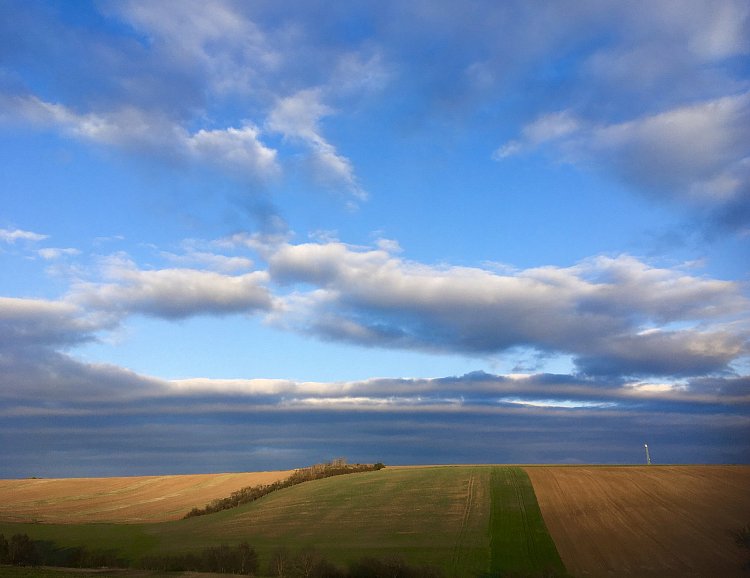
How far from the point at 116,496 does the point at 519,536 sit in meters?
56.7

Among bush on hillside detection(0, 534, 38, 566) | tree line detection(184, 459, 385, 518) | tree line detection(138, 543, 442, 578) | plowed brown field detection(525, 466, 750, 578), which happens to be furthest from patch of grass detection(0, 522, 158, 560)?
plowed brown field detection(525, 466, 750, 578)

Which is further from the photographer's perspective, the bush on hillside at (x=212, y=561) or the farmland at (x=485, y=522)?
the bush on hillside at (x=212, y=561)

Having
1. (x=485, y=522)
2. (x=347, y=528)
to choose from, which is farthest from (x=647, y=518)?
(x=347, y=528)

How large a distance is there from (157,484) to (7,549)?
4710cm

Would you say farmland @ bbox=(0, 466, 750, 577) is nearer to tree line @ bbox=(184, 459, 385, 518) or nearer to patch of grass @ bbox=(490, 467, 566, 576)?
patch of grass @ bbox=(490, 467, 566, 576)

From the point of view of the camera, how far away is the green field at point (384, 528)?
40281 millimetres

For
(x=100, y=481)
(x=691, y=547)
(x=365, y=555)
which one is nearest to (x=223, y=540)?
(x=365, y=555)

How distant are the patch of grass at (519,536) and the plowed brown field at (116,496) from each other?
32.3 meters

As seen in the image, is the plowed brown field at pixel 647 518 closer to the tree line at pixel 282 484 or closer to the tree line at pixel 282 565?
the tree line at pixel 282 565

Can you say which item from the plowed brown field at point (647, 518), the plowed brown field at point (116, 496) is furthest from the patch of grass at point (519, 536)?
the plowed brown field at point (116, 496)

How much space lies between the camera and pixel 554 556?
127 feet

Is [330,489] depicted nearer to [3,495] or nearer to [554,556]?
[554,556]

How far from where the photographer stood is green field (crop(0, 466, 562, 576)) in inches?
1586

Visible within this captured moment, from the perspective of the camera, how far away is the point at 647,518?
46.4m
